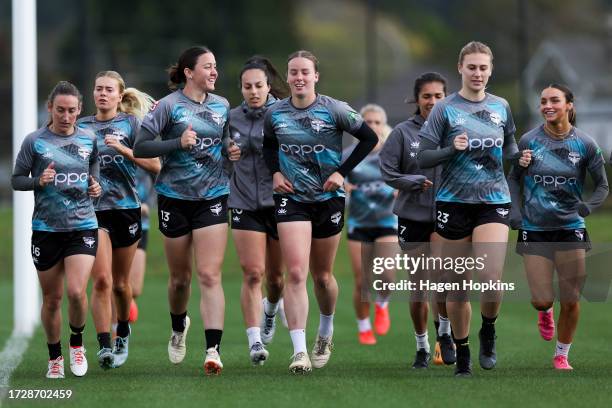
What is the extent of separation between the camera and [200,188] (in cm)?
1009

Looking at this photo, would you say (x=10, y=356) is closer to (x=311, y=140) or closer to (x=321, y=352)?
(x=321, y=352)

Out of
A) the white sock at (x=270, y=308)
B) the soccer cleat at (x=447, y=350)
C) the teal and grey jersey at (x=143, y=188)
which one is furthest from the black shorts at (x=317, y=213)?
the teal and grey jersey at (x=143, y=188)

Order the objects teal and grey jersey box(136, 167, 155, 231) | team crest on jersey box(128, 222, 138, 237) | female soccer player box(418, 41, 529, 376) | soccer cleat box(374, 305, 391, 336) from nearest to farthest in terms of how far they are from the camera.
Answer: female soccer player box(418, 41, 529, 376) < team crest on jersey box(128, 222, 138, 237) < teal and grey jersey box(136, 167, 155, 231) < soccer cleat box(374, 305, 391, 336)

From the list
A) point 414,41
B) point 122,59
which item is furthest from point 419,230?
point 414,41

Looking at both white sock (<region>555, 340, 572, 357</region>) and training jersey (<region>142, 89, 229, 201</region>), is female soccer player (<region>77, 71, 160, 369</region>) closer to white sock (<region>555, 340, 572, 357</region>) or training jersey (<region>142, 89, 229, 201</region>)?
training jersey (<region>142, 89, 229, 201</region>)

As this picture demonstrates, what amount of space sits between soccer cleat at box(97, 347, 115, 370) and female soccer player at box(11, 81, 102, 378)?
27.6 inches

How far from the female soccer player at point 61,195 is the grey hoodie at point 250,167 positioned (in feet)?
4.29

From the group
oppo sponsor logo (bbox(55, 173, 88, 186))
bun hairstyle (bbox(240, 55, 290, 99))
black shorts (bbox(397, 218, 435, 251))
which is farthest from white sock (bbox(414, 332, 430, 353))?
oppo sponsor logo (bbox(55, 173, 88, 186))

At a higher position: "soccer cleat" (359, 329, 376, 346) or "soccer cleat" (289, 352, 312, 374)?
"soccer cleat" (289, 352, 312, 374)

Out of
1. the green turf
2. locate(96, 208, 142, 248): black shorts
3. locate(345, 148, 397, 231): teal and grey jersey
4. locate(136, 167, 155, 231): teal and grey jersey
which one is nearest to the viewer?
the green turf

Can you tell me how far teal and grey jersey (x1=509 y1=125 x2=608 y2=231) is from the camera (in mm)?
10297

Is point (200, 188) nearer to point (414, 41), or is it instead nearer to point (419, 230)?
point (419, 230)

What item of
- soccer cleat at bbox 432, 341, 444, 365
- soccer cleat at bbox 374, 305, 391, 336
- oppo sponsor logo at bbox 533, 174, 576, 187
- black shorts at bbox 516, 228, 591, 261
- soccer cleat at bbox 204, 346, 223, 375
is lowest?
soccer cleat at bbox 374, 305, 391, 336

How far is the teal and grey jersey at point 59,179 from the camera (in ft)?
32.2
